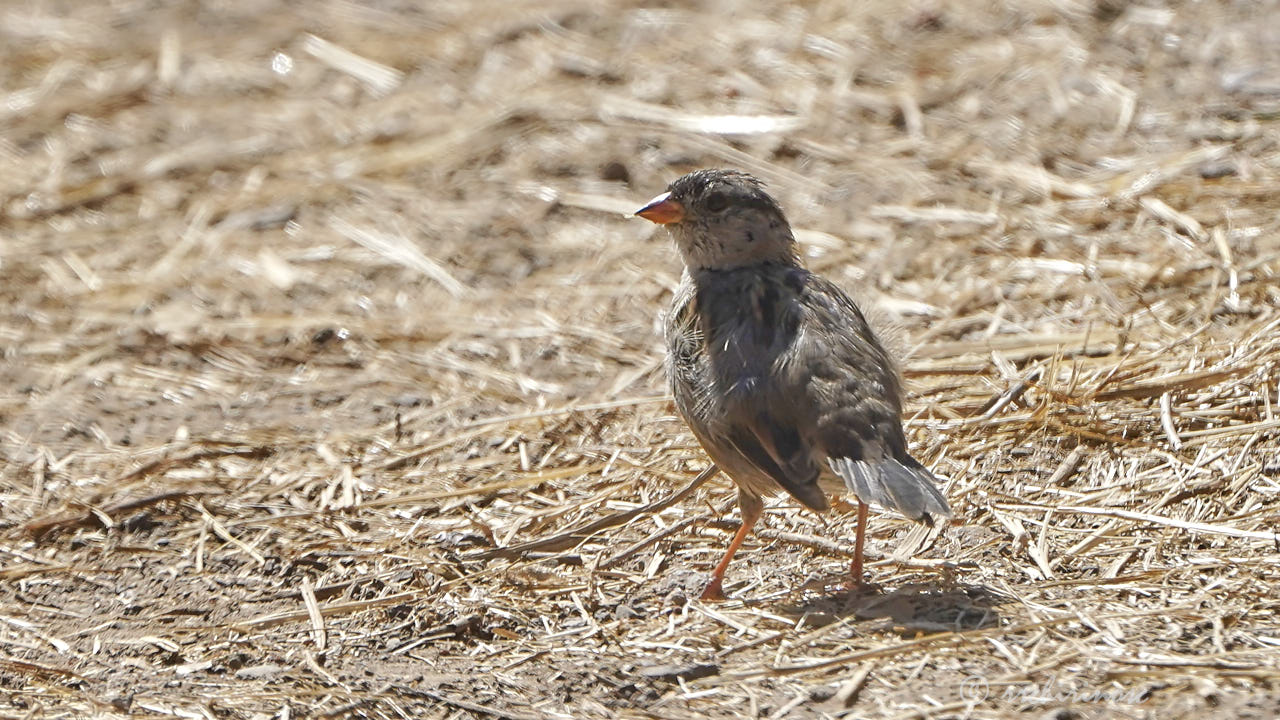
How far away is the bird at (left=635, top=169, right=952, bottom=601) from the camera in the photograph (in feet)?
15.5

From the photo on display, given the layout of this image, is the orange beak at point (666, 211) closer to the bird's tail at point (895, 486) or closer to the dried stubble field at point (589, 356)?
the dried stubble field at point (589, 356)

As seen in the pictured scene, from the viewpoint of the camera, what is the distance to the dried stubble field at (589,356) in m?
4.58

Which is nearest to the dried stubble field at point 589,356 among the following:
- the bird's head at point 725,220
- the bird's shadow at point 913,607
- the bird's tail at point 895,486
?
the bird's shadow at point 913,607

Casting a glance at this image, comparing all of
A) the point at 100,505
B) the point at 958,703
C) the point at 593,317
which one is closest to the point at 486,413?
the point at 593,317

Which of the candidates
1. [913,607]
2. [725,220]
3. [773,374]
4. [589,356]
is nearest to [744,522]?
[773,374]

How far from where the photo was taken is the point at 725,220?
5.60m

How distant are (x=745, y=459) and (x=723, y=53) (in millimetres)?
5385

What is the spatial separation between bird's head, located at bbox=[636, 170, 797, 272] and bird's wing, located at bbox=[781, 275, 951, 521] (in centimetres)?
49

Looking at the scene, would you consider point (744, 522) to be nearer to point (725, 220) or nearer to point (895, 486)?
point (895, 486)

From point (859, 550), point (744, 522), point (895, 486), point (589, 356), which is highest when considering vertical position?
point (895, 486)

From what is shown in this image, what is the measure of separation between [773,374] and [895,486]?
0.58m

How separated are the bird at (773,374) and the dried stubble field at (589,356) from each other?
0.38 m

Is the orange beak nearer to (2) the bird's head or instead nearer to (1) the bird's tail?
(2) the bird's head

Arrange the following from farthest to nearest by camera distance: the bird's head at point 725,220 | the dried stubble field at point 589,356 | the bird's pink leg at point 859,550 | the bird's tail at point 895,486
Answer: the bird's head at point 725,220, the bird's pink leg at point 859,550, the dried stubble field at point 589,356, the bird's tail at point 895,486
